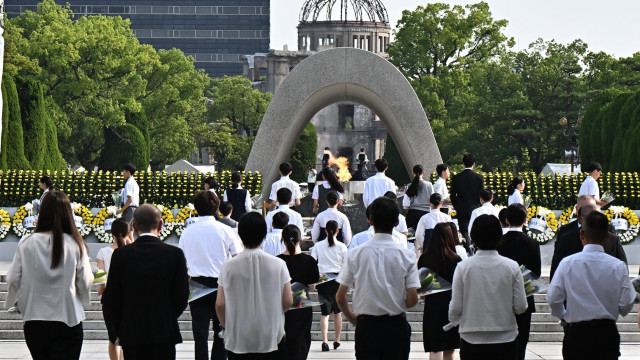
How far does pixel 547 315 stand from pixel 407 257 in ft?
24.1

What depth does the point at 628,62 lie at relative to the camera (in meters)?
43.5

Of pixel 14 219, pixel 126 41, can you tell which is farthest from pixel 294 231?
pixel 126 41

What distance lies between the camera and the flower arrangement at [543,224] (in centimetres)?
1928

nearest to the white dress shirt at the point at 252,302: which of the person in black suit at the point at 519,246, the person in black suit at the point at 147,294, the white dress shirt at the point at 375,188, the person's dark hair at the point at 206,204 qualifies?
the person in black suit at the point at 147,294

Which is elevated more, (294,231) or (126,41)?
(126,41)

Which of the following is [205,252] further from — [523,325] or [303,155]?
[303,155]

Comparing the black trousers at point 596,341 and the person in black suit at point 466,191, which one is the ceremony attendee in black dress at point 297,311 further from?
the person in black suit at point 466,191

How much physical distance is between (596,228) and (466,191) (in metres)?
7.88

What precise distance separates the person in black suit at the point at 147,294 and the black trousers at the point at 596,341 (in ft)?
8.90

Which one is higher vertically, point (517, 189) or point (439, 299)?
point (517, 189)

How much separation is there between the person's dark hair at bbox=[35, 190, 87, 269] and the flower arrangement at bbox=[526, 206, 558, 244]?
42.1 feet

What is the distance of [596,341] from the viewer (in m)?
7.60

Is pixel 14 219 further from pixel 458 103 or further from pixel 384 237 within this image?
pixel 458 103

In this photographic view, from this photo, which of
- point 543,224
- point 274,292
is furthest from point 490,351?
point 543,224
